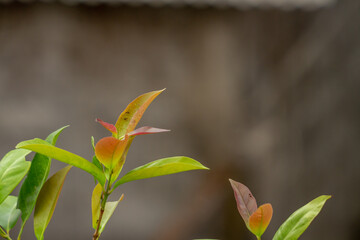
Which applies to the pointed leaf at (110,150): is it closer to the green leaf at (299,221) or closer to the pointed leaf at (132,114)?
the pointed leaf at (132,114)

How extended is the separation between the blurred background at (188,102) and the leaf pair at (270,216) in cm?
270

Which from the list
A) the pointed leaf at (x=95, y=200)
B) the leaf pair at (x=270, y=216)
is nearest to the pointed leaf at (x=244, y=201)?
the leaf pair at (x=270, y=216)

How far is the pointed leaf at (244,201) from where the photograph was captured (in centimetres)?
35

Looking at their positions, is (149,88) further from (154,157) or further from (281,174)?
(281,174)

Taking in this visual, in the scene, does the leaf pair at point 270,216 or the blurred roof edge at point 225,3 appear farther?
the blurred roof edge at point 225,3

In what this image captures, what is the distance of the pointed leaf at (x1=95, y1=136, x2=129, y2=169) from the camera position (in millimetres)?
319

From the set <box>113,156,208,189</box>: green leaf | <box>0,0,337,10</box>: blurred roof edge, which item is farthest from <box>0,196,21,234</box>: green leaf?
<box>0,0,337,10</box>: blurred roof edge

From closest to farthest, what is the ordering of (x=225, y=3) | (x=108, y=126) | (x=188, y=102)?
1. (x=108, y=126)
2. (x=225, y=3)
3. (x=188, y=102)

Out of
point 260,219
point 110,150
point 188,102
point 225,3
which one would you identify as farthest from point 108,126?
point 188,102

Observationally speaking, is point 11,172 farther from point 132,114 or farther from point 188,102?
point 188,102

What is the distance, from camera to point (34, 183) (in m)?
0.37

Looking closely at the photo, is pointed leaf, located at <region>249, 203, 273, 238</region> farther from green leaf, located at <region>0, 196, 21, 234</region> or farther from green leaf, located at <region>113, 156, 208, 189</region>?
green leaf, located at <region>0, 196, 21, 234</region>

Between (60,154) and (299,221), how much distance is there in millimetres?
164

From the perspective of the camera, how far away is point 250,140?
10.3 ft
